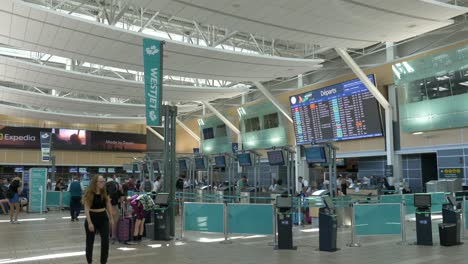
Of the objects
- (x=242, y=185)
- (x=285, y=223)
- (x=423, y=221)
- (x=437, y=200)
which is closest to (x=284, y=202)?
(x=285, y=223)

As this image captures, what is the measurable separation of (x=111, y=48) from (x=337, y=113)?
459 inches

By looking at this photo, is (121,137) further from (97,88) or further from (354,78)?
(354,78)

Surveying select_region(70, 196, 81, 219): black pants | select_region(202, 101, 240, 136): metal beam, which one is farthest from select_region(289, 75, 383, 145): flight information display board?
select_region(70, 196, 81, 219): black pants

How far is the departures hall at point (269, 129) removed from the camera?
8664 mm

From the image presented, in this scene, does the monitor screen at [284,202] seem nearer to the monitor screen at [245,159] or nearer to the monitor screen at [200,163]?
the monitor screen at [245,159]

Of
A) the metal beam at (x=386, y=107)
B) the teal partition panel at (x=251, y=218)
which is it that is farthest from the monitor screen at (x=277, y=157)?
the metal beam at (x=386, y=107)

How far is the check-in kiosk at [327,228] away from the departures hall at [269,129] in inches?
1.1

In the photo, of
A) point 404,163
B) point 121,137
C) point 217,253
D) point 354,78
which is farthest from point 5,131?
point 217,253

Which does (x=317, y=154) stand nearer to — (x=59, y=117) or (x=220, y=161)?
(x=220, y=161)

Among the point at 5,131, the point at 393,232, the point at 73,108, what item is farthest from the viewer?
the point at 5,131

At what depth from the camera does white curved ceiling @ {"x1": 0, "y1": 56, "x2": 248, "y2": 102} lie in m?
18.1

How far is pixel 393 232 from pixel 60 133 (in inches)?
1337

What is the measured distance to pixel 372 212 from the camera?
9.23 meters

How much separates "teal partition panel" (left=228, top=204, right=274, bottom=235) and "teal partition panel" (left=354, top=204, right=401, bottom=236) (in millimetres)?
1839
